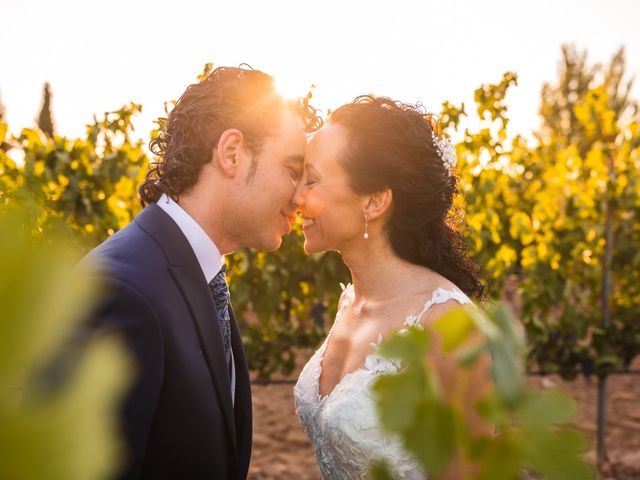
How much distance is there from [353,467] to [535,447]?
255cm

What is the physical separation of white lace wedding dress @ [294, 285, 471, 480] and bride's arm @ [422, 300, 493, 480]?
0.30 meters

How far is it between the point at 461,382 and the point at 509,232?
6.66 meters

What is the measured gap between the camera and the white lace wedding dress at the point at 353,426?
8.46ft

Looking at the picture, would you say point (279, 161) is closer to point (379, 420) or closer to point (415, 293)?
point (415, 293)

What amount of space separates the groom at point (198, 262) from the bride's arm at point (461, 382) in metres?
0.78

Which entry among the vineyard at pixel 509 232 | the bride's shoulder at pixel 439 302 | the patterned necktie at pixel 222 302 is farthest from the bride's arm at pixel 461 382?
the vineyard at pixel 509 232

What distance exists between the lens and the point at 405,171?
3.05m

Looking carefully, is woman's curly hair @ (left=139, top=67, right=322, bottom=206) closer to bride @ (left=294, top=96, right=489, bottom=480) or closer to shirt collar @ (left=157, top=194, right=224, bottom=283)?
shirt collar @ (left=157, top=194, right=224, bottom=283)

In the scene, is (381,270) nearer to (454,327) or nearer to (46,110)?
(454,327)

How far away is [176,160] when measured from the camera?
2.82 metres

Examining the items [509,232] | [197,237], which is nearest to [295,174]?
[197,237]

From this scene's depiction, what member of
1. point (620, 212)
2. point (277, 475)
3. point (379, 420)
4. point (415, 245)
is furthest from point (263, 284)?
point (379, 420)

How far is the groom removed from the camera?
1.94 meters

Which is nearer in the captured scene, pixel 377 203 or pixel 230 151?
pixel 230 151
